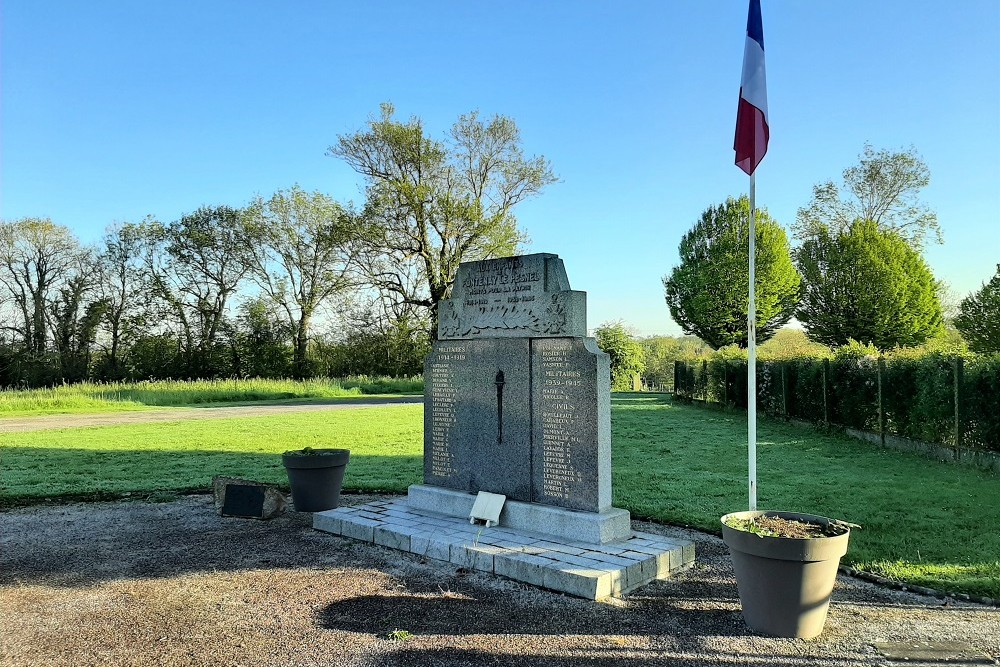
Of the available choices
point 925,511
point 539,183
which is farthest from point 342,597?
point 539,183

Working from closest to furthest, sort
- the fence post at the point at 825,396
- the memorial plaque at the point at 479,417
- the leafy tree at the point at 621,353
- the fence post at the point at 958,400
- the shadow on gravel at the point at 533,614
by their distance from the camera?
the shadow on gravel at the point at 533,614 → the memorial plaque at the point at 479,417 → the fence post at the point at 958,400 → the fence post at the point at 825,396 → the leafy tree at the point at 621,353

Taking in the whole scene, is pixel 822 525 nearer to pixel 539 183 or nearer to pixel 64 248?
pixel 539 183

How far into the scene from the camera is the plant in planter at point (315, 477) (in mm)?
7512

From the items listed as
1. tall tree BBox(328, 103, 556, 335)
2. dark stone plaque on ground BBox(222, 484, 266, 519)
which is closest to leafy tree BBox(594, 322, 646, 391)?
tall tree BBox(328, 103, 556, 335)

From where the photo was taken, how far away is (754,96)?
5.10 meters

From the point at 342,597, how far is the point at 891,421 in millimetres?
12416

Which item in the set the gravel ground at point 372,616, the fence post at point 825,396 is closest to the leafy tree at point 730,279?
the fence post at point 825,396

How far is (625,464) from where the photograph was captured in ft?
36.7

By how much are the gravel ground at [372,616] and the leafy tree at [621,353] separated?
29.0 metres

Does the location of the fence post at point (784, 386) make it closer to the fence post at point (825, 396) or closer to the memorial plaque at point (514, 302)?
the fence post at point (825, 396)

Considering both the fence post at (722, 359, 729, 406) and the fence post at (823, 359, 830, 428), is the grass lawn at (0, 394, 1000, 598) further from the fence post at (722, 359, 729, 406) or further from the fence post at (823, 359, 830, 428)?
the fence post at (722, 359, 729, 406)

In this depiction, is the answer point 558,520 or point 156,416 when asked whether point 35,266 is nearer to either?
point 156,416

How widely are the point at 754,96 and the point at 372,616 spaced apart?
15.5 feet

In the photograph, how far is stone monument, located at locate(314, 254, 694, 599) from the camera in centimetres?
539
